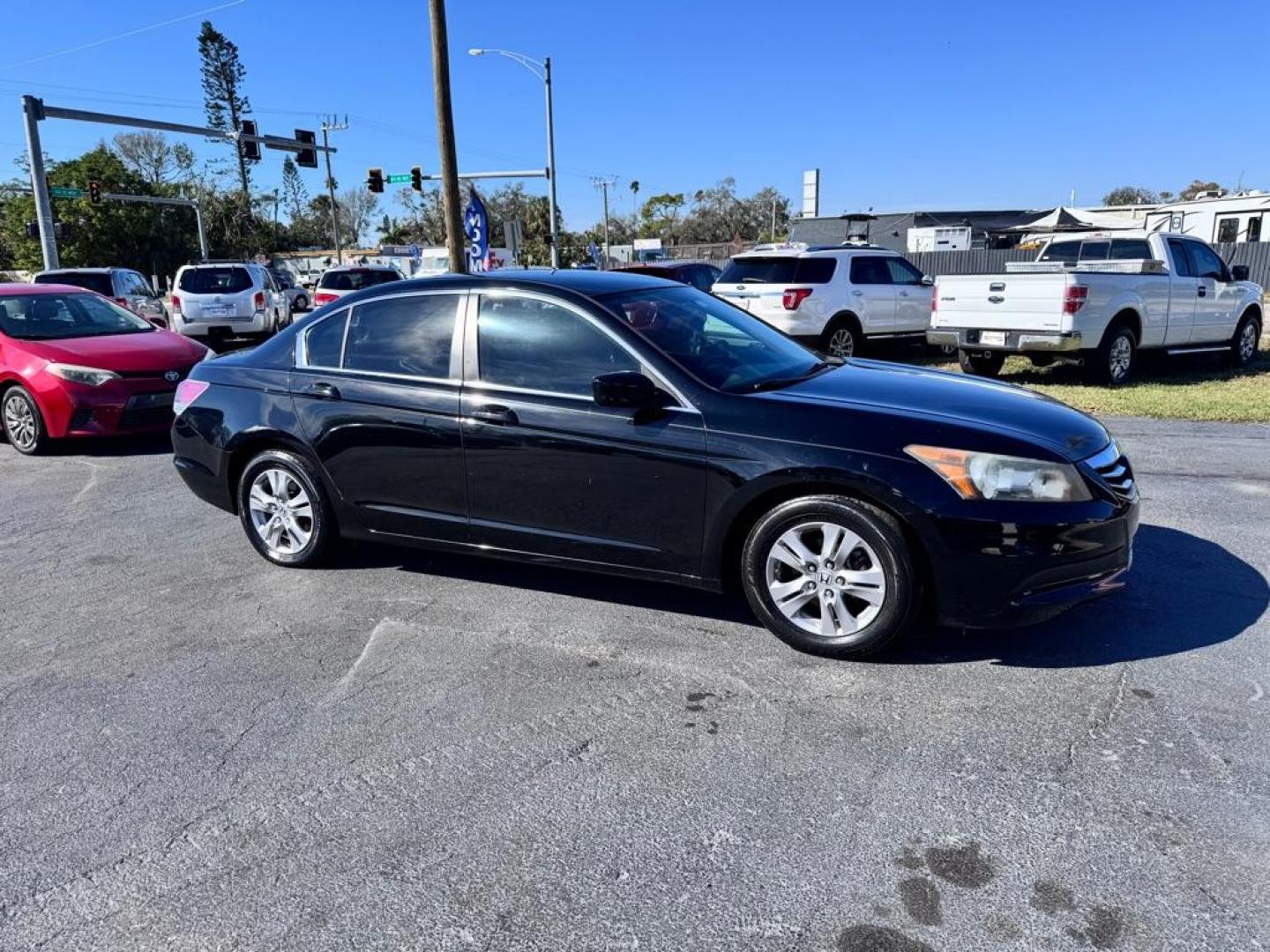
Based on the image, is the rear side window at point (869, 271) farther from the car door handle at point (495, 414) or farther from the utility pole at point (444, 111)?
the car door handle at point (495, 414)

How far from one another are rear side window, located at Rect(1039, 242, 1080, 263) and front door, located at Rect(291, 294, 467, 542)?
42.3ft

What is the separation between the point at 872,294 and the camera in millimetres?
13656

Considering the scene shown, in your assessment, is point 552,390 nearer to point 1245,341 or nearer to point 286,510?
point 286,510

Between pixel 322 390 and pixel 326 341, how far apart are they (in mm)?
313

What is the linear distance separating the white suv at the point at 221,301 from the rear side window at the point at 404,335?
46.2 feet

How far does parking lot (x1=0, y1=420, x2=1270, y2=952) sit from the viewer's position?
8.22 ft

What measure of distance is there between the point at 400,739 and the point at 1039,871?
2175mm

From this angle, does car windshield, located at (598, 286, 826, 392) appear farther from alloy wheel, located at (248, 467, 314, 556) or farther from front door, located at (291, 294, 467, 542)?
alloy wheel, located at (248, 467, 314, 556)

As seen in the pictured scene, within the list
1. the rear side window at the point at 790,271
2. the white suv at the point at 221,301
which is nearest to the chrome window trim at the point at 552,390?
the rear side window at the point at 790,271

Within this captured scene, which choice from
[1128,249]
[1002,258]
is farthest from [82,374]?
[1002,258]

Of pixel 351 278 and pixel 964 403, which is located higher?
pixel 351 278

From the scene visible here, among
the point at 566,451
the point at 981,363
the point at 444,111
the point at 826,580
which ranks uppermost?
the point at 444,111

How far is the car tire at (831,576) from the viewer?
3.74m

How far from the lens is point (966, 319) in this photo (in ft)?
37.4
